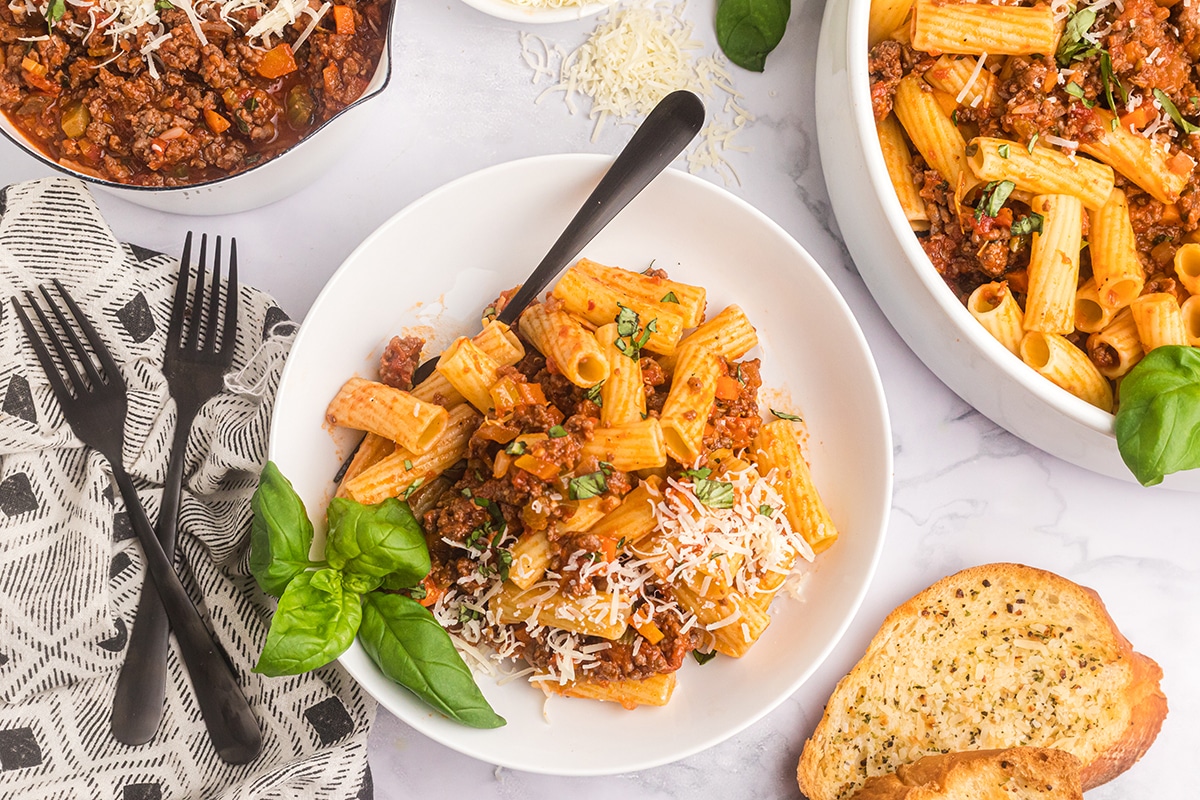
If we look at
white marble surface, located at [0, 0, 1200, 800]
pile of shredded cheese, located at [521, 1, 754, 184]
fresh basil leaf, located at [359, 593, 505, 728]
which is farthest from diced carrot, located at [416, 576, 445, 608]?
pile of shredded cheese, located at [521, 1, 754, 184]

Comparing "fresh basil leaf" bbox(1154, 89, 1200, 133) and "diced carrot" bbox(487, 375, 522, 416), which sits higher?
"fresh basil leaf" bbox(1154, 89, 1200, 133)

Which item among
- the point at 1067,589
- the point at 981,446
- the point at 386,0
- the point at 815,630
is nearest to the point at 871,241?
the point at 981,446

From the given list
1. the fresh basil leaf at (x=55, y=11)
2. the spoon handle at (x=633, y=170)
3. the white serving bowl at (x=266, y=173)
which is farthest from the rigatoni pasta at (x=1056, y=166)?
the fresh basil leaf at (x=55, y=11)

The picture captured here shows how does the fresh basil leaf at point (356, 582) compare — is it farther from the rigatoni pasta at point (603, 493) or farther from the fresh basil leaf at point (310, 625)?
the rigatoni pasta at point (603, 493)

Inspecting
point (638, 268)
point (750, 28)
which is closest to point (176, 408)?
point (638, 268)

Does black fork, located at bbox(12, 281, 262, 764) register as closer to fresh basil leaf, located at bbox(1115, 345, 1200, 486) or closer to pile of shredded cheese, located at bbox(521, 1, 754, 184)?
pile of shredded cheese, located at bbox(521, 1, 754, 184)

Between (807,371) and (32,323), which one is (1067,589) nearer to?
(807,371)

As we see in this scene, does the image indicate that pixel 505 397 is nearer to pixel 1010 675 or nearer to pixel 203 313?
pixel 203 313
